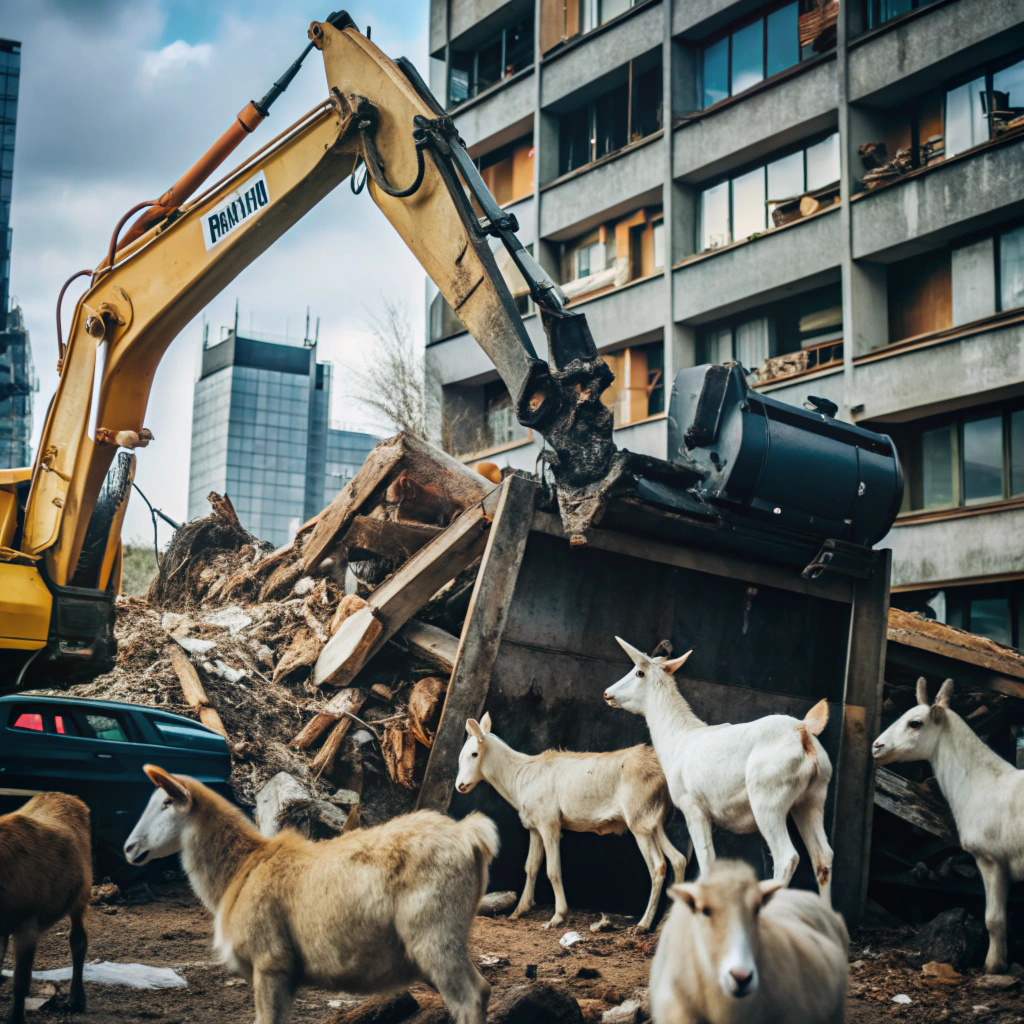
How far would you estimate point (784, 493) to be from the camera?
7.44m

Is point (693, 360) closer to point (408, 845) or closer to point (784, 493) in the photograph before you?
point (784, 493)

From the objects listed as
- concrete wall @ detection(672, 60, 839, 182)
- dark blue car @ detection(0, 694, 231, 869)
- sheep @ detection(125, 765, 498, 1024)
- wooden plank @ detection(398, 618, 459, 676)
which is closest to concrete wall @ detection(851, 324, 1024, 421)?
concrete wall @ detection(672, 60, 839, 182)

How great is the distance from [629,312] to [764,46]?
233 inches

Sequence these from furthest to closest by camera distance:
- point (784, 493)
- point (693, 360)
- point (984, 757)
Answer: point (693, 360)
point (784, 493)
point (984, 757)

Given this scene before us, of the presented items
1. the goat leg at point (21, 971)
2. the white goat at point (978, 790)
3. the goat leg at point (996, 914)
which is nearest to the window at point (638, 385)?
the white goat at point (978, 790)

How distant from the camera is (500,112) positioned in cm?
2709

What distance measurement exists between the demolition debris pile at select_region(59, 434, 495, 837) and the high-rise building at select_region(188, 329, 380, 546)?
61787 millimetres

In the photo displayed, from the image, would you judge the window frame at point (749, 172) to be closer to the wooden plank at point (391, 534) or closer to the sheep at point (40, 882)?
the wooden plank at point (391, 534)

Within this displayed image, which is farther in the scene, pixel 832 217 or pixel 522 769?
pixel 832 217

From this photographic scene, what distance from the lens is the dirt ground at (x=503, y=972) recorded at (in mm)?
5152

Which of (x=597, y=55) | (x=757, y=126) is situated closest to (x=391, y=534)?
(x=757, y=126)

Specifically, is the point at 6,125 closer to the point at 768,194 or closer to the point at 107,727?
the point at 768,194

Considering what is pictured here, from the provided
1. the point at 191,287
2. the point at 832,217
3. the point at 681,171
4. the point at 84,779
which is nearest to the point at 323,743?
the point at 84,779

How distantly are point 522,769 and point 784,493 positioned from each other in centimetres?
256
